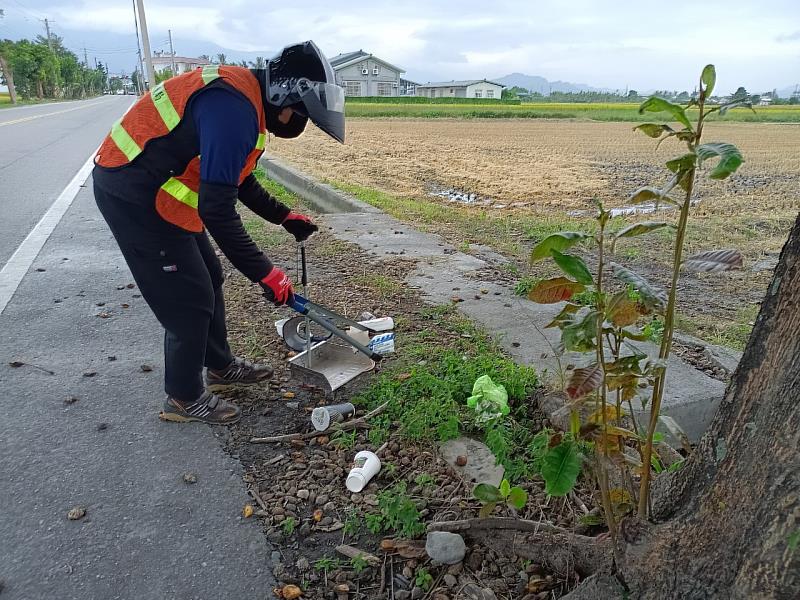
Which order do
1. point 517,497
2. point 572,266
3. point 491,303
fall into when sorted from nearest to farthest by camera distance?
point 572,266, point 517,497, point 491,303

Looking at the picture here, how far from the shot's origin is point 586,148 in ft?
76.0

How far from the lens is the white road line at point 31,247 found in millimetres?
5172

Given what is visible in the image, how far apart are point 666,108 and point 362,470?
1.90 metres

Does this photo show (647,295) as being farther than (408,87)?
No

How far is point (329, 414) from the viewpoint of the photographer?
3051mm

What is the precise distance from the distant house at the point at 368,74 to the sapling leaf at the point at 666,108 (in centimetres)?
8469

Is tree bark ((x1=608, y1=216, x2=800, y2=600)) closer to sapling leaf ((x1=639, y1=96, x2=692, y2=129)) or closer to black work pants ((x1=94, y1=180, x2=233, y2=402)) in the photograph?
sapling leaf ((x1=639, y1=96, x2=692, y2=129))

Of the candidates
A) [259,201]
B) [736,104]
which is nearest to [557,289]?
[736,104]

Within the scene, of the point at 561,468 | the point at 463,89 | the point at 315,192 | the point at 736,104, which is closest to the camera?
the point at 736,104

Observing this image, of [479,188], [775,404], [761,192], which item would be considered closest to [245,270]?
[775,404]

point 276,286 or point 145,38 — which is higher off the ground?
point 145,38

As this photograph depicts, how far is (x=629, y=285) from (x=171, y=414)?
8.24 ft

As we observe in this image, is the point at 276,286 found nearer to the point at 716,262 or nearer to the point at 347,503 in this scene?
the point at 347,503

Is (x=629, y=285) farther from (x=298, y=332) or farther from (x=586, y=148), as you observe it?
(x=586, y=148)
